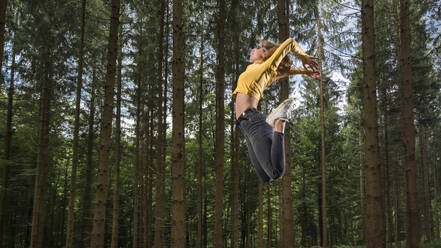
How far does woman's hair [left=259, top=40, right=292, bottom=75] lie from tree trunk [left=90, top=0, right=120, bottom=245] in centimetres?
481

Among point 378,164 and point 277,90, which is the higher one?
point 277,90

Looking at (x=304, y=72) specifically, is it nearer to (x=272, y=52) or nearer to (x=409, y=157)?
(x=272, y=52)

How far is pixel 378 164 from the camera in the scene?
7.74 m

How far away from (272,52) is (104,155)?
17.0 feet

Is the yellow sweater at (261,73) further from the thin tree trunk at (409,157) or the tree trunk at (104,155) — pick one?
the thin tree trunk at (409,157)

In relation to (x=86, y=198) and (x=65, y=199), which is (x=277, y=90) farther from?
(x=65, y=199)

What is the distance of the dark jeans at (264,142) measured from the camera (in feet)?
13.3

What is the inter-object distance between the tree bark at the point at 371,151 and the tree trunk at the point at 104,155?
5.83 meters

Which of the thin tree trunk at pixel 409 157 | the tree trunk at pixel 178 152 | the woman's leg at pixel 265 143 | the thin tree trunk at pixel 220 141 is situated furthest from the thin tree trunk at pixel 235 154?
the woman's leg at pixel 265 143

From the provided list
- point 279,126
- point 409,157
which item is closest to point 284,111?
point 279,126

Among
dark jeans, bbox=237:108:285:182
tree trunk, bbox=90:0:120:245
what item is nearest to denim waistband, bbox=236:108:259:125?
dark jeans, bbox=237:108:285:182

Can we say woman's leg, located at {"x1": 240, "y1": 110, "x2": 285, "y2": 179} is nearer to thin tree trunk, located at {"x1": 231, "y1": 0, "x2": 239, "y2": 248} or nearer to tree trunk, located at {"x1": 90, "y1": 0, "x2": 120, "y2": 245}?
tree trunk, located at {"x1": 90, "y1": 0, "x2": 120, "y2": 245}

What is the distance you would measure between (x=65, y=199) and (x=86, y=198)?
38.3 feet

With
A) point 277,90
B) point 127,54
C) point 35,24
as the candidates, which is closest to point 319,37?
point 277,90
